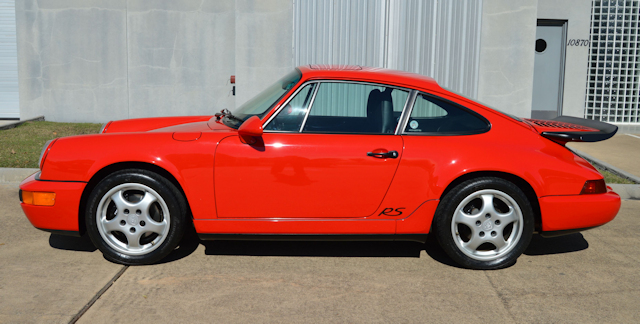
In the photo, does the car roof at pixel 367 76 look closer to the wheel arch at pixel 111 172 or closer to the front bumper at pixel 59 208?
the wheel arch at pixel 111 172

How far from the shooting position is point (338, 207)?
13.2 ft

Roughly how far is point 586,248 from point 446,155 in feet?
5.62

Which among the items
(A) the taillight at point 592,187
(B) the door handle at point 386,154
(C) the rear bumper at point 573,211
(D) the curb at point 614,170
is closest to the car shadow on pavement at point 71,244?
(B) the door handle at point 386,154

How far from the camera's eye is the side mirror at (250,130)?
12.6 ft

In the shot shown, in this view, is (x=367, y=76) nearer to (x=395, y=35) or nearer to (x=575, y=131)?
(x=575, y=131)

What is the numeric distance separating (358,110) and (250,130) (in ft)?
2.81

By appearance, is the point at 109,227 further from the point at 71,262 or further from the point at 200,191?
the point at 200,191

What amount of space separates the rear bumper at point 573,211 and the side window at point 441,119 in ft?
2.34

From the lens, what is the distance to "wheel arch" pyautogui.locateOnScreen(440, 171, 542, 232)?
412cm

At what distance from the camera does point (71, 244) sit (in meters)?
4.60

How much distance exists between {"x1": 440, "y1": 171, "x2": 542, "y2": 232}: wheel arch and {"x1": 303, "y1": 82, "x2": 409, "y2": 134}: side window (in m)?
0.58

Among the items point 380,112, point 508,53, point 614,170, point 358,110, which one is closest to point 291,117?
point 358,110

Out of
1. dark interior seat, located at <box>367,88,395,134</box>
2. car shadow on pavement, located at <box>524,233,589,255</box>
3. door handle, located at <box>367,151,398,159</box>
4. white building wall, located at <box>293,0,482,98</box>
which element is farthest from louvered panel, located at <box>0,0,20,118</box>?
car shadow on pavement, located at <box>524,233,589,255</box>

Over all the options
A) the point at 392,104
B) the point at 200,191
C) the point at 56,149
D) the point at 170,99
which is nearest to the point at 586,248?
the point at 392,104
